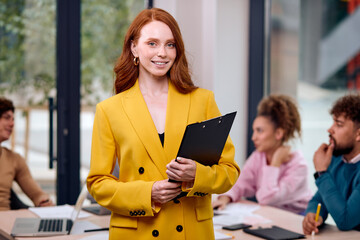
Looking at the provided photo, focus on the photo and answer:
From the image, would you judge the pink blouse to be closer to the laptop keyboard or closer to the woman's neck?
the laptop keyboard

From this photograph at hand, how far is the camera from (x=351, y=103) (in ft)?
7.96

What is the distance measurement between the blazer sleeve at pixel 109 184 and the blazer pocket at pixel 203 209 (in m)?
0.16

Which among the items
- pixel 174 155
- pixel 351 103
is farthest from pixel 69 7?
pixel 174 155

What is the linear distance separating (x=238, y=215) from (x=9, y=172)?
4.92ft

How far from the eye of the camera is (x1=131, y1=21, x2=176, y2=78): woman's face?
158 cm

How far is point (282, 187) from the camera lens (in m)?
3.07

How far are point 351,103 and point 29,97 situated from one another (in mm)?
2602

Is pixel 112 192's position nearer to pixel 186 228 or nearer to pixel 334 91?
pixel 186 228

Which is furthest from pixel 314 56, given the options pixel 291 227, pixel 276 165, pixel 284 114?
pixel 291 227

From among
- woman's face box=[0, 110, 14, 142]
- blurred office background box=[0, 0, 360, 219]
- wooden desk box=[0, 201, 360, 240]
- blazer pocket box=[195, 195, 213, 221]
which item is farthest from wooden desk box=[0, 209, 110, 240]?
blurred office background box=[0, 0, 360, 219]

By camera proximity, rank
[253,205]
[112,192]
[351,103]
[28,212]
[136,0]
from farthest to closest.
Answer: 1. [136,0]
2. [253,205]
3. [28,212]
4. [351,103]
5. [112,192]

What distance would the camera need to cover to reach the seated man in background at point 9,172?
3.09m

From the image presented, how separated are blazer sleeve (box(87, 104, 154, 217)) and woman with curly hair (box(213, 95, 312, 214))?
1.58 m

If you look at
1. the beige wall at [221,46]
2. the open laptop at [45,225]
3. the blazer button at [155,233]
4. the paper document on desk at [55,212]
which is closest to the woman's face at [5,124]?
the paper document on desk at [55,212]
